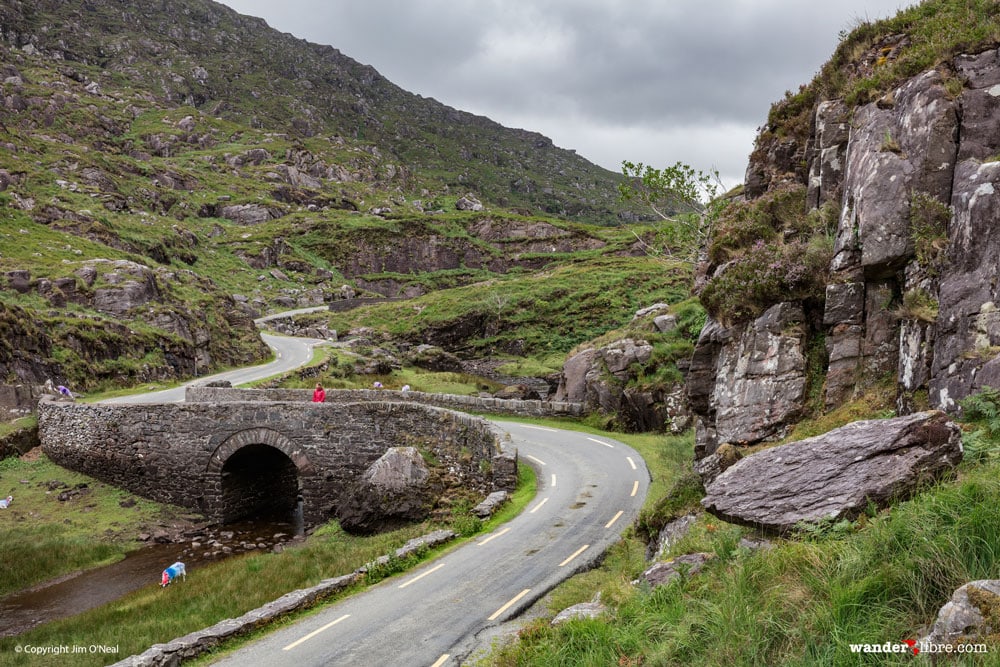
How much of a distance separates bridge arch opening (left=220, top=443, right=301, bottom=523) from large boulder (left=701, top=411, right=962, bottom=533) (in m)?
23.2

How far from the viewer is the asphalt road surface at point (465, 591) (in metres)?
10.3

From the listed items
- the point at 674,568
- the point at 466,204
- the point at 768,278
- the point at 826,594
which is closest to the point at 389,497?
the point at 674,568

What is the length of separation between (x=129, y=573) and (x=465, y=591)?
15.5 metres

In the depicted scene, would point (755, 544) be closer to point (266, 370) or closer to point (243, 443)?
point (243, 443)

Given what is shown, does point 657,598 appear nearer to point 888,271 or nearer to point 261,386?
point 888,271

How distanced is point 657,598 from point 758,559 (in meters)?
1.45

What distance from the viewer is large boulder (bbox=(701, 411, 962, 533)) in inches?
257

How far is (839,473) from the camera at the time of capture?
23.2 ft

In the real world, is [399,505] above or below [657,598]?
below

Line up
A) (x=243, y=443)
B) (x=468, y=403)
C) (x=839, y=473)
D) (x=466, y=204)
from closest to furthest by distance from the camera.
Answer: (x=839, y=473)
(x=243, y=443)
(x=468, y=403)
(x=466, y=204)

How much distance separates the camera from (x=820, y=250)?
1300 cm

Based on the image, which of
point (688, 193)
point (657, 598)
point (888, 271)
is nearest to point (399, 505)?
point (657, 598)

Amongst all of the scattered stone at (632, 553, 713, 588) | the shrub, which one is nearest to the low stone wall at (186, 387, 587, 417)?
the shrub

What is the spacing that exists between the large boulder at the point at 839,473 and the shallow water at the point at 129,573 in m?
19.7
